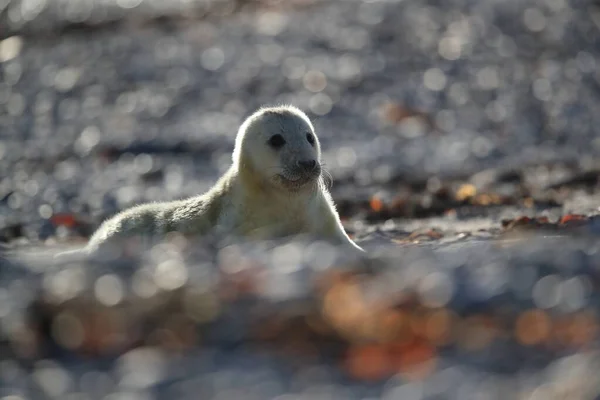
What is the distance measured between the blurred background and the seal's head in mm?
1032

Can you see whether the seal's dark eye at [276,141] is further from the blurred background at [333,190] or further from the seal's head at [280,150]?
the blurred background at [333,190]

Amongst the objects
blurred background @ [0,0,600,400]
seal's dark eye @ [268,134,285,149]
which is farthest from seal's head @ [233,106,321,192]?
blurred background @ [0,0,600,400]

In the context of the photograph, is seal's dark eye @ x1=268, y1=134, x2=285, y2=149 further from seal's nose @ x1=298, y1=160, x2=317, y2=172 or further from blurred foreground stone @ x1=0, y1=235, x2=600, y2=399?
blurred foreground stone @ x1=0, y1=235, x2=600, y2=399

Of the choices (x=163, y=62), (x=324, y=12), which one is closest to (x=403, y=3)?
(x=324, y=12)

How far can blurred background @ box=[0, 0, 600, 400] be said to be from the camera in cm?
536

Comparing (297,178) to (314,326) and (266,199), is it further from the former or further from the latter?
(314,326)

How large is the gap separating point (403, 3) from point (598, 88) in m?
5.97

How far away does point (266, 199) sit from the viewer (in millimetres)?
9836

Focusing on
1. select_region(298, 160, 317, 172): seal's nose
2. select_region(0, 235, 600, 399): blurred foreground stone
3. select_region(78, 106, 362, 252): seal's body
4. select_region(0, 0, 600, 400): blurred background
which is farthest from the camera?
select_region(78, 106, 362, 252): seal's body

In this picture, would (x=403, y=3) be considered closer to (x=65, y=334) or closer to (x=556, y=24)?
(x=556, y=24)

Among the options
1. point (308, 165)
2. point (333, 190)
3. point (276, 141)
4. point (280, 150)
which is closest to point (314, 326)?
point (308, 165)

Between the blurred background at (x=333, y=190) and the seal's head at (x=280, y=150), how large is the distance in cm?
103

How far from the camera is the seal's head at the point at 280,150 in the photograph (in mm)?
9602

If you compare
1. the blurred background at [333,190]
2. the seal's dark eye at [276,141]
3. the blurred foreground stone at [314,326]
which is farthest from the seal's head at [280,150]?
the blurred foreground stone at [314,326]
